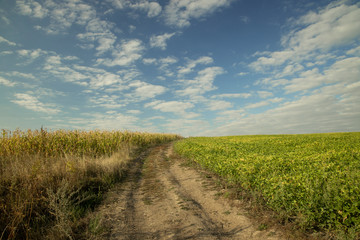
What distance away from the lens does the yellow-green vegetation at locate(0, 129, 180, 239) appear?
15.9ft

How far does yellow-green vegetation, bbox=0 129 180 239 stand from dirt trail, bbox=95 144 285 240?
3.14 feet

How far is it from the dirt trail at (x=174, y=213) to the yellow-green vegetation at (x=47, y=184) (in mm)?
958

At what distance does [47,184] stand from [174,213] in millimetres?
4850

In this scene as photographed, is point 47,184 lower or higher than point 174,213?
higher

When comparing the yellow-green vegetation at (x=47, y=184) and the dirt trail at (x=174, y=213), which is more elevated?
the yellow-green vegetation at (x=47, y=184)

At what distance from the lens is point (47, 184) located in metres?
6.91

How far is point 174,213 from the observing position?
6.18 meters

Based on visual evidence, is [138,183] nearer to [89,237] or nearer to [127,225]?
[127,225]

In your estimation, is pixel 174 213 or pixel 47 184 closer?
pixel 174 213

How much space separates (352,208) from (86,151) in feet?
49.4

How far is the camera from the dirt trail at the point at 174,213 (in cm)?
500

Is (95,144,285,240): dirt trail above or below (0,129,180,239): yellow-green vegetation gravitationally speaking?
below

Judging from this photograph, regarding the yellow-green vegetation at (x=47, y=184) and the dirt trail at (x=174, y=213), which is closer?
the yellow-green vegetation at (x=47, y=184)

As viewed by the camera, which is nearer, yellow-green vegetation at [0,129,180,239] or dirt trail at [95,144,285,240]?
yellow-green vegetation at [0,129,180,239]
